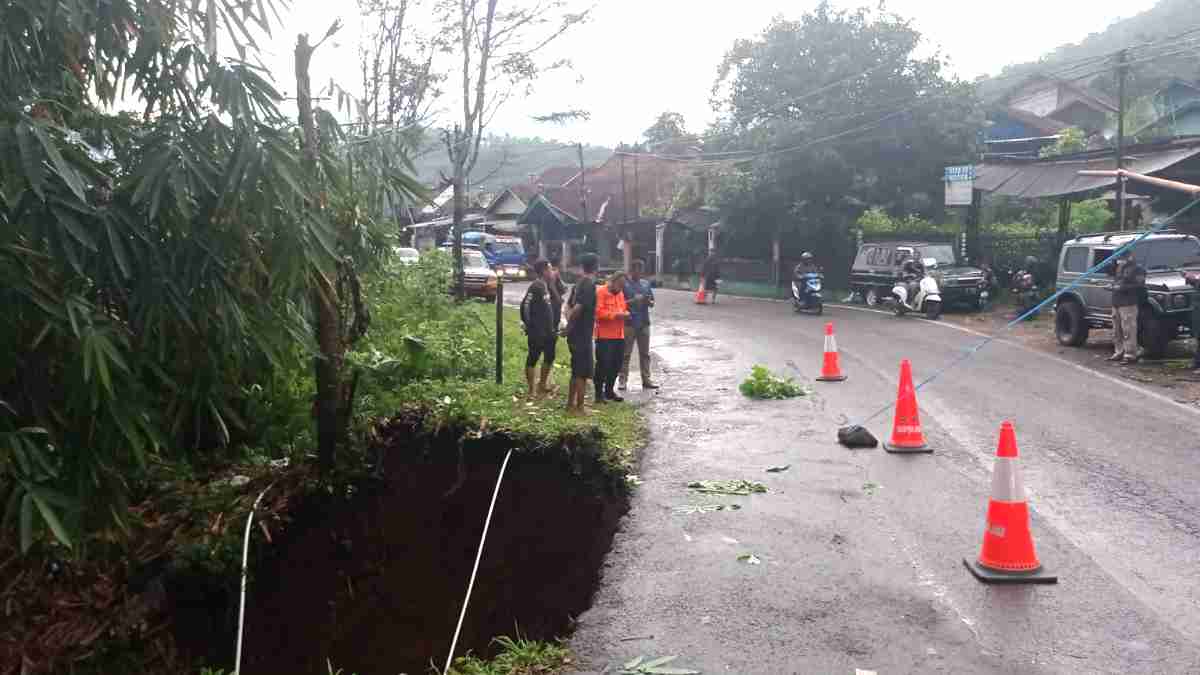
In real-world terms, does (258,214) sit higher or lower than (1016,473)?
higher

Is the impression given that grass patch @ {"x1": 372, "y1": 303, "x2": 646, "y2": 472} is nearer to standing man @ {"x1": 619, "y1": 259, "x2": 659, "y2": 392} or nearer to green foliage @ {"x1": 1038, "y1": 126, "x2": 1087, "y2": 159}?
standing man @ {"x1": 619, "y1": 259, "x2": 659, "y2": 392}

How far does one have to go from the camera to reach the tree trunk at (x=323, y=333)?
23.9 ft

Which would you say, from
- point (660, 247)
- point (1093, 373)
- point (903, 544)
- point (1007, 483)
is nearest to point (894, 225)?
point (660, 247)

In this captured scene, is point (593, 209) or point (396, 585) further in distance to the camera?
point (593, 209)

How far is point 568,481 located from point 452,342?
4.57 m

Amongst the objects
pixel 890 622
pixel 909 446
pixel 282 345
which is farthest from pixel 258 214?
pixel 909 446

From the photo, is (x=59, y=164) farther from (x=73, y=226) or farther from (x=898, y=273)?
(x=898, y=273)

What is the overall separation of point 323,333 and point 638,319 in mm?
5342

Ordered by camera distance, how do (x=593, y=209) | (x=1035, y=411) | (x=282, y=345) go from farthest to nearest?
(x=593, y=209)
(x=1035, y=411)
(x=282, y=345)

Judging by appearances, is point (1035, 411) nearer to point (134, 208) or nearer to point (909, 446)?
point (909, 446)

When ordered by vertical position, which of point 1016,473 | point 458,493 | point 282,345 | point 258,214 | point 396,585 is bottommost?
point 396,585

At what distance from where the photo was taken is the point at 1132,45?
209 ft

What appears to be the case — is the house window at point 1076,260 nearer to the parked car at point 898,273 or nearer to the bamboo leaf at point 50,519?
the parked car at point 898,273

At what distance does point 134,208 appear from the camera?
5.09 metres
